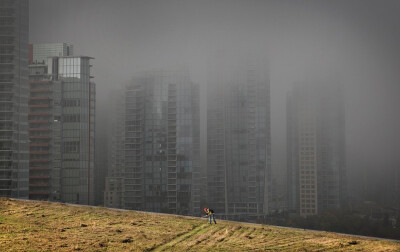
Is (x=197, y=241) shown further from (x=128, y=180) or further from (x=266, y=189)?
(x=266, y=189)

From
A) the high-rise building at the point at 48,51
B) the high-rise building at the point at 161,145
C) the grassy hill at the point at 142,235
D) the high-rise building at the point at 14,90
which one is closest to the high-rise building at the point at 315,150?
the high-rise building at the point at 161,145

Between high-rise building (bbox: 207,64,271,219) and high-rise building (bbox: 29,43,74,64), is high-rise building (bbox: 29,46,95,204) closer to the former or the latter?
high-rise building (bbox: 29,43,74,64)

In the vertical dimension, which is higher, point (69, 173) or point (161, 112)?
point (161, 112)

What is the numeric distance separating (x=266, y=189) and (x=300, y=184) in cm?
1705

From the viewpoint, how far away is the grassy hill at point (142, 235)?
96.8ft

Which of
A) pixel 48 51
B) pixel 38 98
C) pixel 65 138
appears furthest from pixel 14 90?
pixel 48 51

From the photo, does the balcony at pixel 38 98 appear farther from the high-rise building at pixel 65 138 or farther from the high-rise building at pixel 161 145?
the high-rise building at pixel 161 145

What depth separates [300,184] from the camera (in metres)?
151

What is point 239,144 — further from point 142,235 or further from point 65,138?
point 142,235

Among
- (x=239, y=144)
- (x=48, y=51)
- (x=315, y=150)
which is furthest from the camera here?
(x=315, y=150)

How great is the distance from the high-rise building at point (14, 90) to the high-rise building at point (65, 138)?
1152cm

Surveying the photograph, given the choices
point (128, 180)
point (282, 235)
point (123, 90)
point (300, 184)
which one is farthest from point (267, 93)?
point (282, 235)

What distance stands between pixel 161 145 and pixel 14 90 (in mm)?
55058

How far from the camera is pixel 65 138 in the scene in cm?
7538
